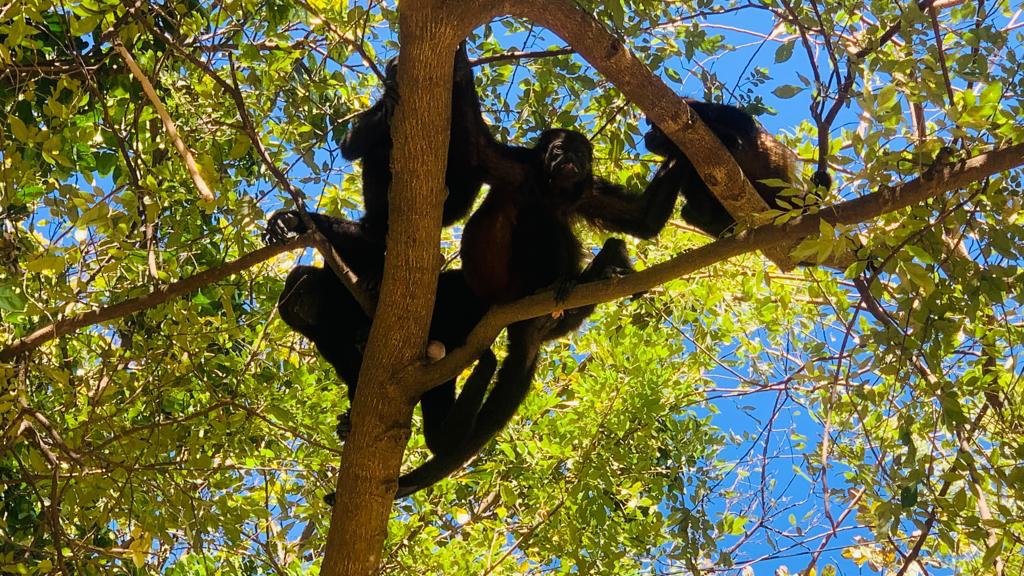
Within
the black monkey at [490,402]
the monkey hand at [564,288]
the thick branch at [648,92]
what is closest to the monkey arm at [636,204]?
the black monkey at [490,402]

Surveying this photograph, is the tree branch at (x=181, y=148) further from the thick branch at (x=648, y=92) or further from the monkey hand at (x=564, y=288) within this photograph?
the monkey hand at (x=564, y=288)

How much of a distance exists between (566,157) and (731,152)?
76 cm

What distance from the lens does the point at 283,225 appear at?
163 inches

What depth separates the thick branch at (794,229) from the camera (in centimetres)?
276

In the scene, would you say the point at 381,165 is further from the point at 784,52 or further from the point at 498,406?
the point at 784,52

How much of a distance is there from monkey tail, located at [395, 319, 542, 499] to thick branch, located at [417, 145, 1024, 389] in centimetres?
69

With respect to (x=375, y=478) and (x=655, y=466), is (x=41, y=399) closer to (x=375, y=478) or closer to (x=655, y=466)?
(x=375, y=478)

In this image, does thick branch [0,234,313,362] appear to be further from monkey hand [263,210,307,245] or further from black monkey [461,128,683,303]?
black monkey [461,128,683,303]

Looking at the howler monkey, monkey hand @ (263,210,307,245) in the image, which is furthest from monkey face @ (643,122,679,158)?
monkey hand @ (263,210,307,245)

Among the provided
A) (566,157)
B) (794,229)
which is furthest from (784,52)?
(566,157)

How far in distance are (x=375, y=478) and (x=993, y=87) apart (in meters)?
2.38

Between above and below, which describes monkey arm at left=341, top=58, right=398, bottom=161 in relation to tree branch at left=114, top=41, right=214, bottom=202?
above

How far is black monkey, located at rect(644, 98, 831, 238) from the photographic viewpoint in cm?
435

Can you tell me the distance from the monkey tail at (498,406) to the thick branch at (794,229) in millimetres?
692
